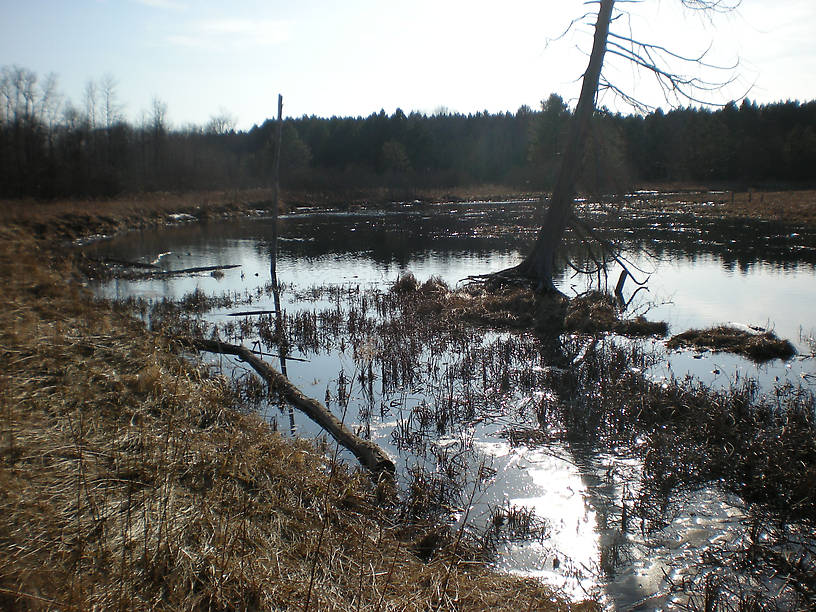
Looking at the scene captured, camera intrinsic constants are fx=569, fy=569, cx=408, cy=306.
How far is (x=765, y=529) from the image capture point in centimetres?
505

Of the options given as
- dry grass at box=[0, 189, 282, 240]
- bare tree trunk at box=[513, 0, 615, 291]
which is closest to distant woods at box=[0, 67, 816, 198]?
dry grass at box=[0, 189, 282, 240]

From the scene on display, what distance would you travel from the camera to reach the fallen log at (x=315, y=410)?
6055mm

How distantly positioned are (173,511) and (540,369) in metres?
6.80

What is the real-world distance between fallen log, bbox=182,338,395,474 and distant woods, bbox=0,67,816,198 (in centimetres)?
3129

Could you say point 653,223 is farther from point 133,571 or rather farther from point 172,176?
point 172,176

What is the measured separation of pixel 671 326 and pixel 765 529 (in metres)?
8.28

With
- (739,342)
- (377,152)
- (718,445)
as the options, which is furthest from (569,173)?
(377,152)

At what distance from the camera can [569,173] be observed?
15930 millimetres

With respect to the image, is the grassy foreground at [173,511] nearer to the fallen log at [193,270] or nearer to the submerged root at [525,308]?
the submerged root at [525,308]

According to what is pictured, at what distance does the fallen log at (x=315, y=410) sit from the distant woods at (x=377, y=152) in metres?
31.3

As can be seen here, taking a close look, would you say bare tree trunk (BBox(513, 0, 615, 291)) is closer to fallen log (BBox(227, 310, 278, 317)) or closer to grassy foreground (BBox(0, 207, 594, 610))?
fallen log (BBox(227, 310, 278, 317))

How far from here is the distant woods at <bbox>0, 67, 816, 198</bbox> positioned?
163ft

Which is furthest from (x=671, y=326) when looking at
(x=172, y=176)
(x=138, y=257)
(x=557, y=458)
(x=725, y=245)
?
(x=172, y=176)

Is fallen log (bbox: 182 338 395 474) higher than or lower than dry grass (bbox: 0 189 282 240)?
lower
